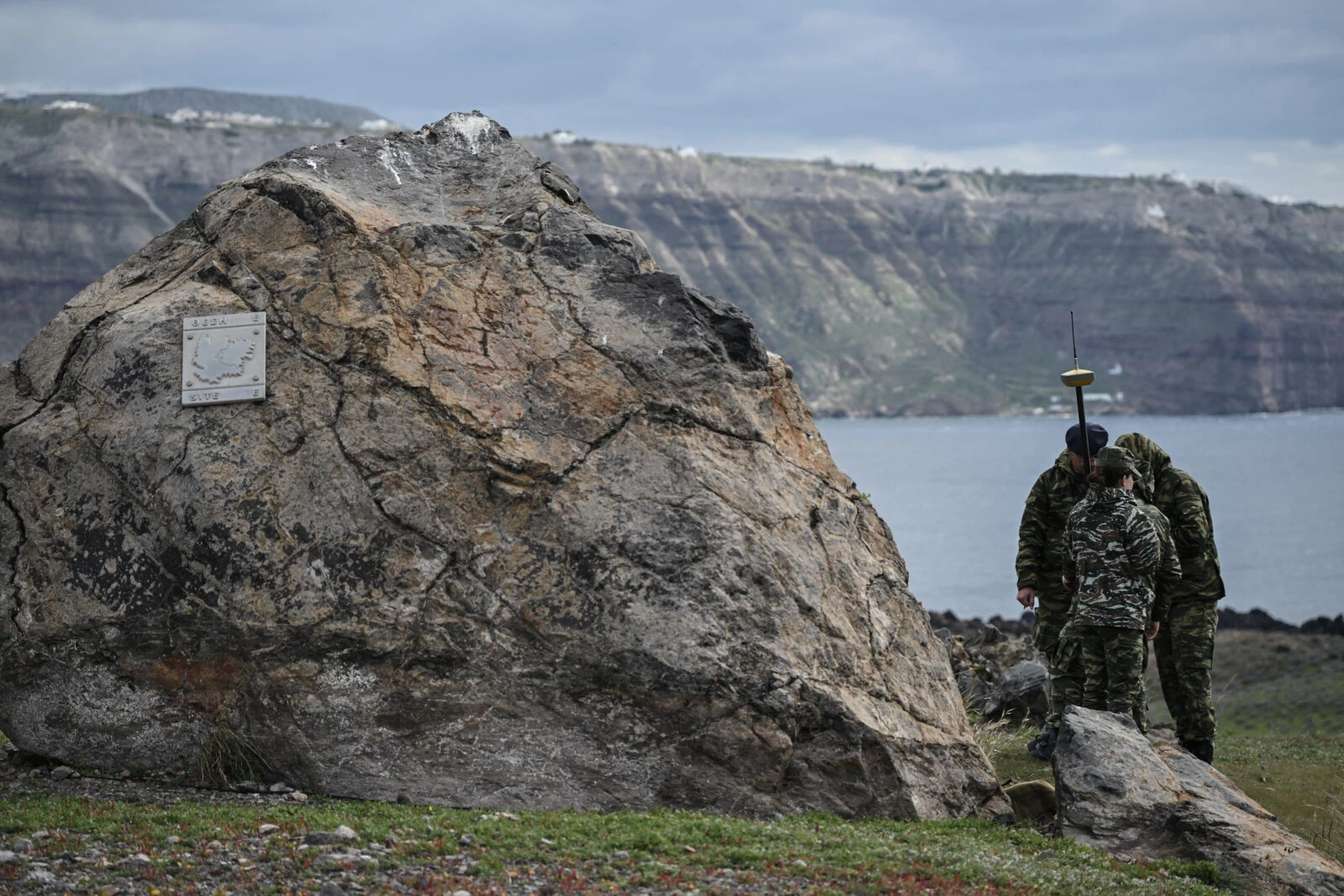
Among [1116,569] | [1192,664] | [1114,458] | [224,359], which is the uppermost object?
[224,359]

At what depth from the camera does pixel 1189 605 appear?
410 inches

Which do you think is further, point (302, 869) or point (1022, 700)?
point (1022, 700)

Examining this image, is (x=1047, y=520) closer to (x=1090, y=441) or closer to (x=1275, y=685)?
(x=1090, y=441)

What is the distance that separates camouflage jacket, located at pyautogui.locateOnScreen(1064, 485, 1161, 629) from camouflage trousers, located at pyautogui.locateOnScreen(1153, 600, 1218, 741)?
104 cm

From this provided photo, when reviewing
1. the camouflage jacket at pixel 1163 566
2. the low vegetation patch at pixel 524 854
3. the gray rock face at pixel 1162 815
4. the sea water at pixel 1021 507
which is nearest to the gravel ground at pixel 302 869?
the low vegetation patch at pixel 524 854

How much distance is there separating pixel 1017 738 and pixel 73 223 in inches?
7264

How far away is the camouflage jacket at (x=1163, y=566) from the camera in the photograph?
9.68 m

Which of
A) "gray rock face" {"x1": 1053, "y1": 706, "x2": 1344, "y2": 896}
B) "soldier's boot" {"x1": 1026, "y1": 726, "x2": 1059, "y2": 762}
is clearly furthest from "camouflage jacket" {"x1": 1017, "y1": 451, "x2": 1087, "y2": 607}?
"gray rock face" {"x1": 1053, "y1": 706, "x2": 1344, "y2": 896}

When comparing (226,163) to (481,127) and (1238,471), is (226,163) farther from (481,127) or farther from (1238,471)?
(481,127)

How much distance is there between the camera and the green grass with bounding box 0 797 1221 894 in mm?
6680

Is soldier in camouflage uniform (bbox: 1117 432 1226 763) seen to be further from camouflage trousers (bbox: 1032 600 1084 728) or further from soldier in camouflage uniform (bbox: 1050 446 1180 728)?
camouflage trousers (bbox: 1032 600 1084 728)

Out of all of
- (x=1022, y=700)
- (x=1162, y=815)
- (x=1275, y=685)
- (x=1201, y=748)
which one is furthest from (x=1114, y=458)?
(x=1275, y=685)

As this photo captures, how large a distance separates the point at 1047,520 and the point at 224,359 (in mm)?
6912

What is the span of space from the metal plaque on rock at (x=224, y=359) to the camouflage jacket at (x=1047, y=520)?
21.0 feet
